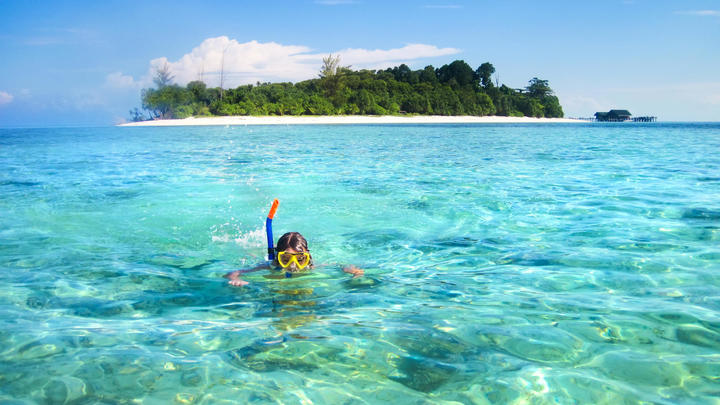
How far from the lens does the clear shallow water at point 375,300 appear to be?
8.80ft

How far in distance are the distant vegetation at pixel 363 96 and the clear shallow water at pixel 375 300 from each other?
56.8m

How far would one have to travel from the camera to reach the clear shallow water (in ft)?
8.80

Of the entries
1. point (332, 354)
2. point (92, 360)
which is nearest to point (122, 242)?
point (92, 360)

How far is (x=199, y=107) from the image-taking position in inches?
2530

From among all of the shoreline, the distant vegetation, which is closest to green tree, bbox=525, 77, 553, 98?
the distant vegetation

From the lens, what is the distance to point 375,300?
4.12 metres

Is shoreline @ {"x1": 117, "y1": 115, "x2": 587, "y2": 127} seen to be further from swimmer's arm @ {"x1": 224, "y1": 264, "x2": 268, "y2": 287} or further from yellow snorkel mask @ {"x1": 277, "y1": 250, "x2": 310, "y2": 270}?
yellow snorkel mask @ {"x1": 277, "y1": 250, "x2": 310, "y2": 270}

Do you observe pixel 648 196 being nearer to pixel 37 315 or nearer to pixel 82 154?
pixel 37 315

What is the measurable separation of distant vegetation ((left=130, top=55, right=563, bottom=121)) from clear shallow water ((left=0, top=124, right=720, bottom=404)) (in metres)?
56.8

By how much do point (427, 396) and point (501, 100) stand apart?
96723 mm

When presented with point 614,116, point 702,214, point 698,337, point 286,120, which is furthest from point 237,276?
point 614,116

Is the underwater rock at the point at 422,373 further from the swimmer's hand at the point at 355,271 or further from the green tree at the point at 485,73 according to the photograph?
the green tree at the point at 485,73

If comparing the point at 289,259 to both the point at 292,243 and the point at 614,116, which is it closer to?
the point at 292,243

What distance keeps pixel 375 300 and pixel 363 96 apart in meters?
67.8
